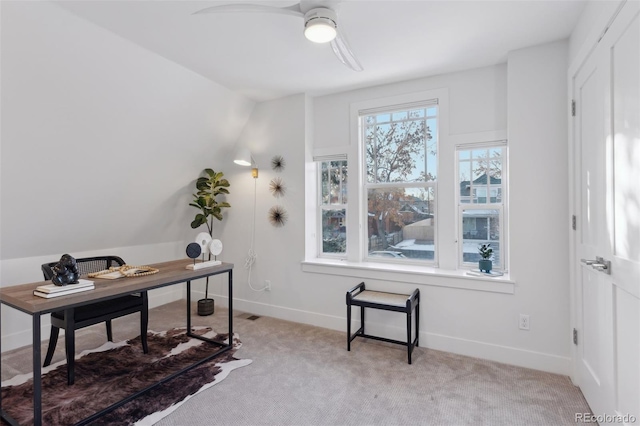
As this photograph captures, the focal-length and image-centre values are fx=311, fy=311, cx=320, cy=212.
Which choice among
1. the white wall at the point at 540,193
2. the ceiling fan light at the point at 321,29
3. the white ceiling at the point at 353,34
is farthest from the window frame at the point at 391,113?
the ceiling fan light at the point at 321,29

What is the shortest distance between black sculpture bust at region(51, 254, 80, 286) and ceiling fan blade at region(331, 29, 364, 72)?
215 centimetres

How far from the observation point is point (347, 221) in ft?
11.7

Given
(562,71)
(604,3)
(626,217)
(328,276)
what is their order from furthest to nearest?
(328,276) → (562,71) → (604,3) → (626,217)

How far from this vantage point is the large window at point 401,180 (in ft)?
10.7

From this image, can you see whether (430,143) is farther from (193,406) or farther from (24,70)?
(24,70)

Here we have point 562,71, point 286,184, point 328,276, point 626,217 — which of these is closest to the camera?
point 626,217

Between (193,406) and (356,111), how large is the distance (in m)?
3.07

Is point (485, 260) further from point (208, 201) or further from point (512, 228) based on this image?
point (208, 201)

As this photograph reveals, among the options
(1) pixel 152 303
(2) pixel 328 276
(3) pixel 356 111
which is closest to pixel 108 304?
(1) pixel 152 303

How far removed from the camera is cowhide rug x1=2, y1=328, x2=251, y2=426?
1962 mm

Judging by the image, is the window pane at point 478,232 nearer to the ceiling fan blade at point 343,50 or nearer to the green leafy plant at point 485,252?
the green leafy plant at point 485,252

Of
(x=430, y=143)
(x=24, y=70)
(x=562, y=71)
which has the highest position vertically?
(x=562, y=71)

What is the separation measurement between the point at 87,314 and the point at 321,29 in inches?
103

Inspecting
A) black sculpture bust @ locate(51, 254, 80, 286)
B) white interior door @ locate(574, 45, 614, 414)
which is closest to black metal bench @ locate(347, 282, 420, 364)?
white interior door @ locate(574, 45, 614, 414)
